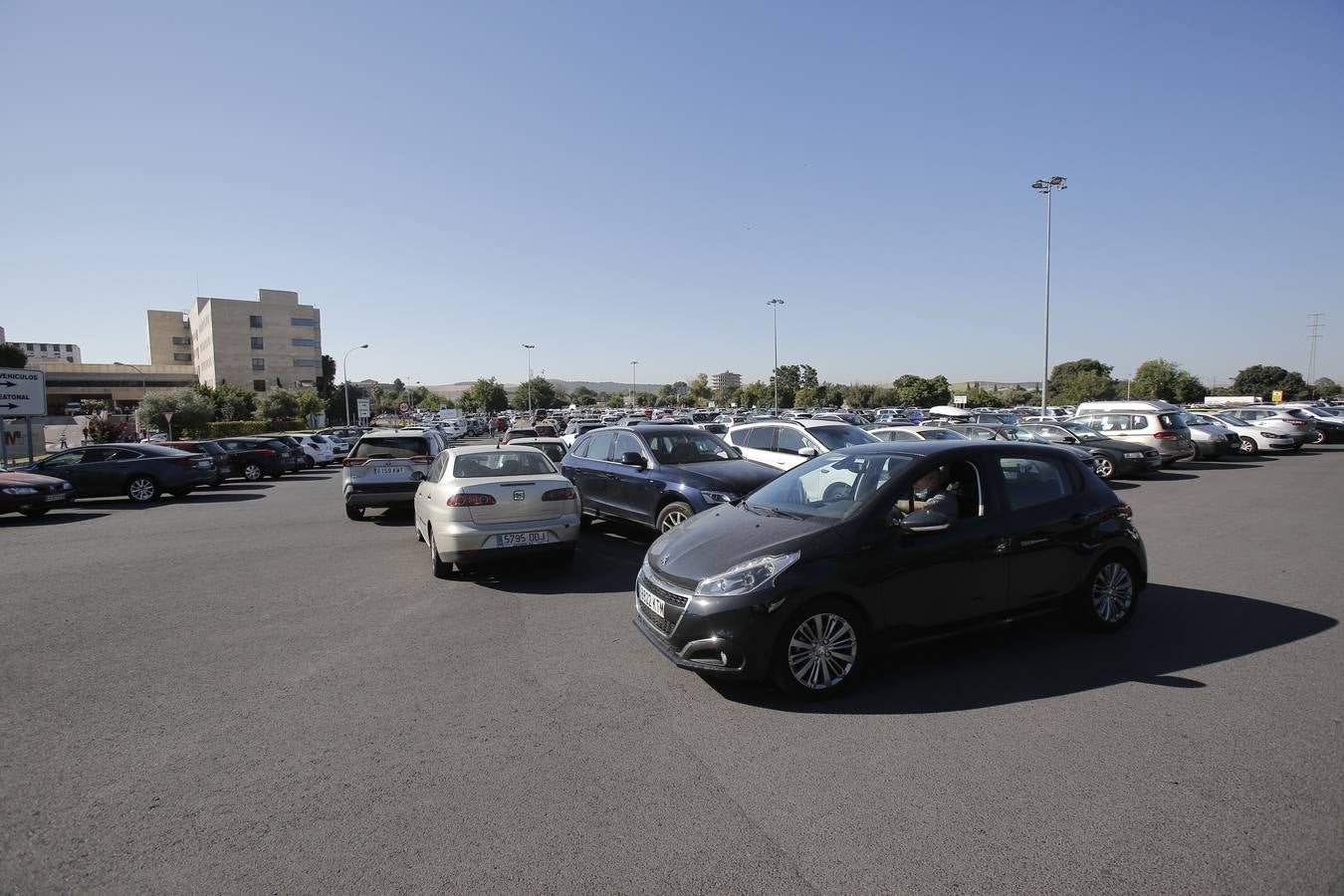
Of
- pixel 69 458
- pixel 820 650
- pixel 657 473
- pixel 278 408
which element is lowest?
pixel 820 650

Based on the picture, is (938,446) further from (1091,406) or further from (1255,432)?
(1255,432)

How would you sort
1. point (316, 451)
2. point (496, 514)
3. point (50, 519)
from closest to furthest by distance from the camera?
1. point (496, 514)
2. point (50, 519)
3. point (316, 451)

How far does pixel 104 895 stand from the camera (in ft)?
8.61

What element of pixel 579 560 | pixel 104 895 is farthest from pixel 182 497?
pixel 104 895

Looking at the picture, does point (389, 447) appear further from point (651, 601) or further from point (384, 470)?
point (651, 601)

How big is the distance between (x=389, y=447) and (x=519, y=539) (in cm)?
598

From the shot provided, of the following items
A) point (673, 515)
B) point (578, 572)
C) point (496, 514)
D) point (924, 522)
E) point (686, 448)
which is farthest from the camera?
point (686, 448)

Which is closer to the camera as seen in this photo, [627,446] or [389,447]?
[627,446]

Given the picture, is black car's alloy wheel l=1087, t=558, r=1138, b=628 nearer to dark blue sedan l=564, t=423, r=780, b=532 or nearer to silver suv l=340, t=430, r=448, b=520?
dark blue sedan l=564, t=423, r=780, b=532

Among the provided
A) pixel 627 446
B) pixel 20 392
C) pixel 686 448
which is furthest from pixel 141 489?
pixel 686 448

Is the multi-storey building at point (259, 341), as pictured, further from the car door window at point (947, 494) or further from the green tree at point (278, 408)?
the car door window at point (947, 494)

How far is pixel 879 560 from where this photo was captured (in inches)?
173

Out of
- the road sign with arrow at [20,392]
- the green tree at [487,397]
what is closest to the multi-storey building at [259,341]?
the green tree at [487,397]

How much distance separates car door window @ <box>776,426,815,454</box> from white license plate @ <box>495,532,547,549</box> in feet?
20.8
